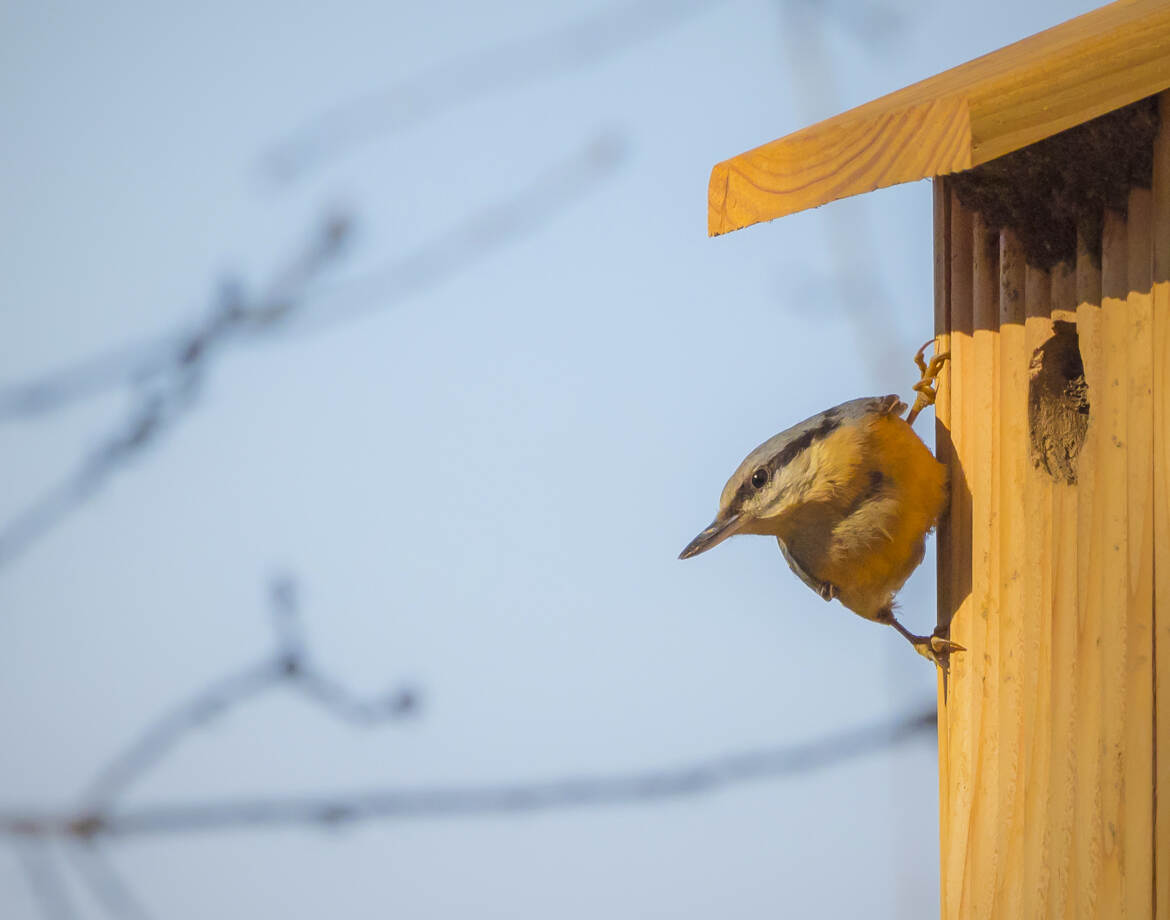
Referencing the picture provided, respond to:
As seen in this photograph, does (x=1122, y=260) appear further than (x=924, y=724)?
No

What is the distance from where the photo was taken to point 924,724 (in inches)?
115

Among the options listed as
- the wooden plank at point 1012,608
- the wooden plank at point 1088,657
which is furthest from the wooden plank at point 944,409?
the wooden plank at point 1088,657

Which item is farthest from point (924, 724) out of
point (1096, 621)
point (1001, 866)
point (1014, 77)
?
point (1014, 77)

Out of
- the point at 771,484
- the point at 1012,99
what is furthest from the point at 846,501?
the point at 1012,99

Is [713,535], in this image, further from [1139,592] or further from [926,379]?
[1139,592]

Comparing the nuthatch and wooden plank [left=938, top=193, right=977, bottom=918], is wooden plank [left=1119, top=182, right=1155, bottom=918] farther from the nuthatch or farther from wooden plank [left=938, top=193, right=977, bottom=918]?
the nuthatch

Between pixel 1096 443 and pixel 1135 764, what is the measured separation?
17.9 inches

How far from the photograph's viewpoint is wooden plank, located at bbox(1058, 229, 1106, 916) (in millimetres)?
1888

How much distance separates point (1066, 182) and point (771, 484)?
1.00 m

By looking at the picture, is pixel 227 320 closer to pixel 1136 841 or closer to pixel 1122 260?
pixel 1122 260

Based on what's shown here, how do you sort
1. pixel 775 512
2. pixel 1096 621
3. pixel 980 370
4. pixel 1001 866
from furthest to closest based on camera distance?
pixel 775 512, pixel 980 370, pixel 1001 866, pixel 1096 621

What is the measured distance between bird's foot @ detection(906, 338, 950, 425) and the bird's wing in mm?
380

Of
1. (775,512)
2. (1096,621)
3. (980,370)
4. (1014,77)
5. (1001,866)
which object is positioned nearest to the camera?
(1014,77)

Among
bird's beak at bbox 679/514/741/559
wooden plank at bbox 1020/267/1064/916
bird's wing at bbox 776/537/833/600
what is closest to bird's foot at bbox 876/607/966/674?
wooden plank at bbox 1020/267/1064/916
